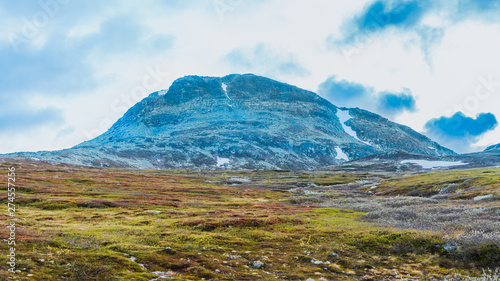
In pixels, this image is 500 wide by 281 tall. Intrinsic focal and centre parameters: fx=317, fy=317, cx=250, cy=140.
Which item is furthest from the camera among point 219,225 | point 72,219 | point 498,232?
point 72,219

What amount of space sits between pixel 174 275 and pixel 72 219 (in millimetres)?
24475

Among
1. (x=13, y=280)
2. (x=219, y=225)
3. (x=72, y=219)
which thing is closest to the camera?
(x=13, y=280)

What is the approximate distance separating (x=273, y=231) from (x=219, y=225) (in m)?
5.22

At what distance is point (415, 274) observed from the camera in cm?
1786

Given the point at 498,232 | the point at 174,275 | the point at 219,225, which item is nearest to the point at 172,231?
the point at 219,225

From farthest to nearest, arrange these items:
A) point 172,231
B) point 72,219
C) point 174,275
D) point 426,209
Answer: point 426,209 < point 72,219 < point 172,231 < point 174,275

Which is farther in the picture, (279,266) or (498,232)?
(498,232)

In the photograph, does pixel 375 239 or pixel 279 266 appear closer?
pixel 279 266

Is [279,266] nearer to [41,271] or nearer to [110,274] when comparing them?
[110,274]

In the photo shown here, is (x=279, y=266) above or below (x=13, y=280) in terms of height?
below

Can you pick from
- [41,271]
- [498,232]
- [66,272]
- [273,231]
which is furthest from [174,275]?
[498,232]

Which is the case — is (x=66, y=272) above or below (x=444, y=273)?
above

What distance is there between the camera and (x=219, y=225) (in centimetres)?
3009

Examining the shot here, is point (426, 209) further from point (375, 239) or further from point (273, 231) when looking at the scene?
point (273, 231)
